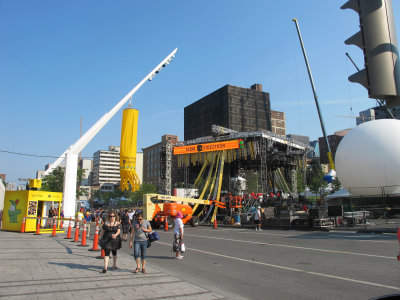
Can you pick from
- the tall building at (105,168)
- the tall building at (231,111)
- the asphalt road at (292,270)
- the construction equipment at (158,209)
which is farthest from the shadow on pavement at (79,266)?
the tall building at (105,168)

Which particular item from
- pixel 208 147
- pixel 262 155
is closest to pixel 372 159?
pixel 262 155

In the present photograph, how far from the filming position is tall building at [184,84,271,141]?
103m

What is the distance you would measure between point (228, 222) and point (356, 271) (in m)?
24.0

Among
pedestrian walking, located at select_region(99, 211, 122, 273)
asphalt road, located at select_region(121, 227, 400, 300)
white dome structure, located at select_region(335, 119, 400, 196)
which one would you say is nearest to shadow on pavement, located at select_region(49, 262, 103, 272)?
pedestrian walking, located at select_region(99, 211, 122, 273)

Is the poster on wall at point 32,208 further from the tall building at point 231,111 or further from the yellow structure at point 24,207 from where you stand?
the tall building at point 231,111

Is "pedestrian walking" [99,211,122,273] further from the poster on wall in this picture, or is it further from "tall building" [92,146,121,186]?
"tall building" [92,146,121,186]

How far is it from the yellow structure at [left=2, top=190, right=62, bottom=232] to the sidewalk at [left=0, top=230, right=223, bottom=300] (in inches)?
467

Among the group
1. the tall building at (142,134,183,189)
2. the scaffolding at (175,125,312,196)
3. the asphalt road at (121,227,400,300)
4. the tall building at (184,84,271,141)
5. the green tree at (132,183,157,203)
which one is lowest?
the asphalt road at (121,227,400,300)

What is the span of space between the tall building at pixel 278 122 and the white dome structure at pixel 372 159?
322 ft

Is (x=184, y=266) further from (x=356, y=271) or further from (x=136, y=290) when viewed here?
(x=356, y=271)

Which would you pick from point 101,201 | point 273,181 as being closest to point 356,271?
point 273,181

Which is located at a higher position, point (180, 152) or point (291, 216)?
point (180, 152)

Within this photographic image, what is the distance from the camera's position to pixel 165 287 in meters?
6.52

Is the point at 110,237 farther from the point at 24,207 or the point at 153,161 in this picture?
the point at 153,161
